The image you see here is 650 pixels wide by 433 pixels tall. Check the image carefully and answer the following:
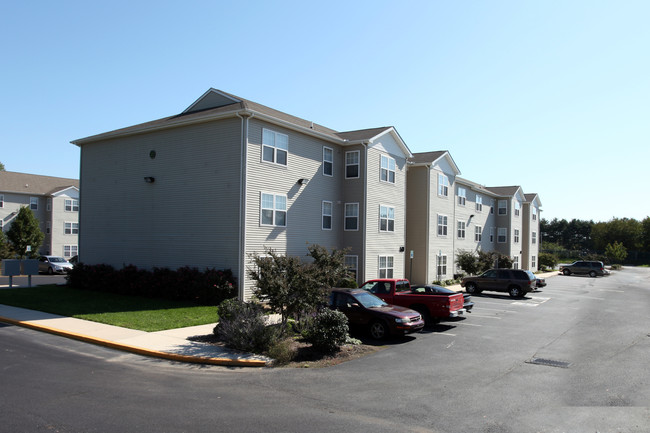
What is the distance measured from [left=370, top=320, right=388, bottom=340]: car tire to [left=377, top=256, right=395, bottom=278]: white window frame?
1191cm

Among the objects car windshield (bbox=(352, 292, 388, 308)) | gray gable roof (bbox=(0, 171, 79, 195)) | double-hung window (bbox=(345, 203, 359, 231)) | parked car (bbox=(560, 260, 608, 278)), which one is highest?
gray gable roof (bbox=(0, 171, 79, 195))

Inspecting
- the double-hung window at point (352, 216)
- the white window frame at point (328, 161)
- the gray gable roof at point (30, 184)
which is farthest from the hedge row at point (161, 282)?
the gray gable roof at point (30, 184)

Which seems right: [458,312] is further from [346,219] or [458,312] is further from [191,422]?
[191,422]

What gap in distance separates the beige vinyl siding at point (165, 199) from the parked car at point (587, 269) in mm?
44367

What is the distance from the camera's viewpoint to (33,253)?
144 ft

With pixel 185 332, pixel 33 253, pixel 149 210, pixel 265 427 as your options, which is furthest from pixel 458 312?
pixel 33 253

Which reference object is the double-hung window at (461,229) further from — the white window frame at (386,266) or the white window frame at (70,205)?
the white window frame at (70,205)

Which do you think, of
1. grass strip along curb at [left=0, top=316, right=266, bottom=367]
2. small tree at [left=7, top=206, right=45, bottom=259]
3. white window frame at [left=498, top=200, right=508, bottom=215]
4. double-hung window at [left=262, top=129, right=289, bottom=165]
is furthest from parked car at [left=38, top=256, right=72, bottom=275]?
white window frame at [left=498, top=200, right=508, bottom=215]

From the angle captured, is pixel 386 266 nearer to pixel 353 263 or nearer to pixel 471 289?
pixel 353 263

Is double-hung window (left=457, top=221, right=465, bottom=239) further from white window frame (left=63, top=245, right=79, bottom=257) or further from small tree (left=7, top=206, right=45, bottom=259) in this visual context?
white window frame (left=63, top=245, right=79, bottom=257)

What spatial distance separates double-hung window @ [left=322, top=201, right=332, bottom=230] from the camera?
931 inches

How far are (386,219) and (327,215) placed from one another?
13.4 feet

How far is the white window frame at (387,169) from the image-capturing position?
2586cm

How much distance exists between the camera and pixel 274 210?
20.3 m
